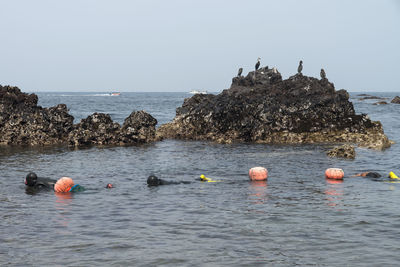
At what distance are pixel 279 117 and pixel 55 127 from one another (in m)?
21.0

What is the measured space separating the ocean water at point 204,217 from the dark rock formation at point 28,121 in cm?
1047

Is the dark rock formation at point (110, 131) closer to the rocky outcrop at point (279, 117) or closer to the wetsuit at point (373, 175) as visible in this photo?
the rocky outcrop at point (279, 117)

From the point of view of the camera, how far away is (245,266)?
37.5ft

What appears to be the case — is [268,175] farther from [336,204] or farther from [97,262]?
[97,262]

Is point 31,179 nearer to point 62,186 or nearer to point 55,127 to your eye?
point 62,186

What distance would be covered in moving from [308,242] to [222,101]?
3192 centimetres

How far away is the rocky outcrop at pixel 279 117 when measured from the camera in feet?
132

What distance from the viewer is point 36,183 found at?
21.5 m

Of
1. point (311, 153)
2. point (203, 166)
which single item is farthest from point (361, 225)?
point (311, 153)

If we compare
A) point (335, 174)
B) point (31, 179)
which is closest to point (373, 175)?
point (335, 174)

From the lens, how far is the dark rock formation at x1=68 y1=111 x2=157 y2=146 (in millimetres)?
39375

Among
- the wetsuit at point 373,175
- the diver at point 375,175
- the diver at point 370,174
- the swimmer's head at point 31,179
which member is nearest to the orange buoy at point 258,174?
the diver at point 375,175

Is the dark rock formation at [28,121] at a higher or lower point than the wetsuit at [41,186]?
higher

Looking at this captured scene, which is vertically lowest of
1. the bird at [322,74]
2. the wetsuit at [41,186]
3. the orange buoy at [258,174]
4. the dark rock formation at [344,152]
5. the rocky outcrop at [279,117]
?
the wetsuit at [41,186]
